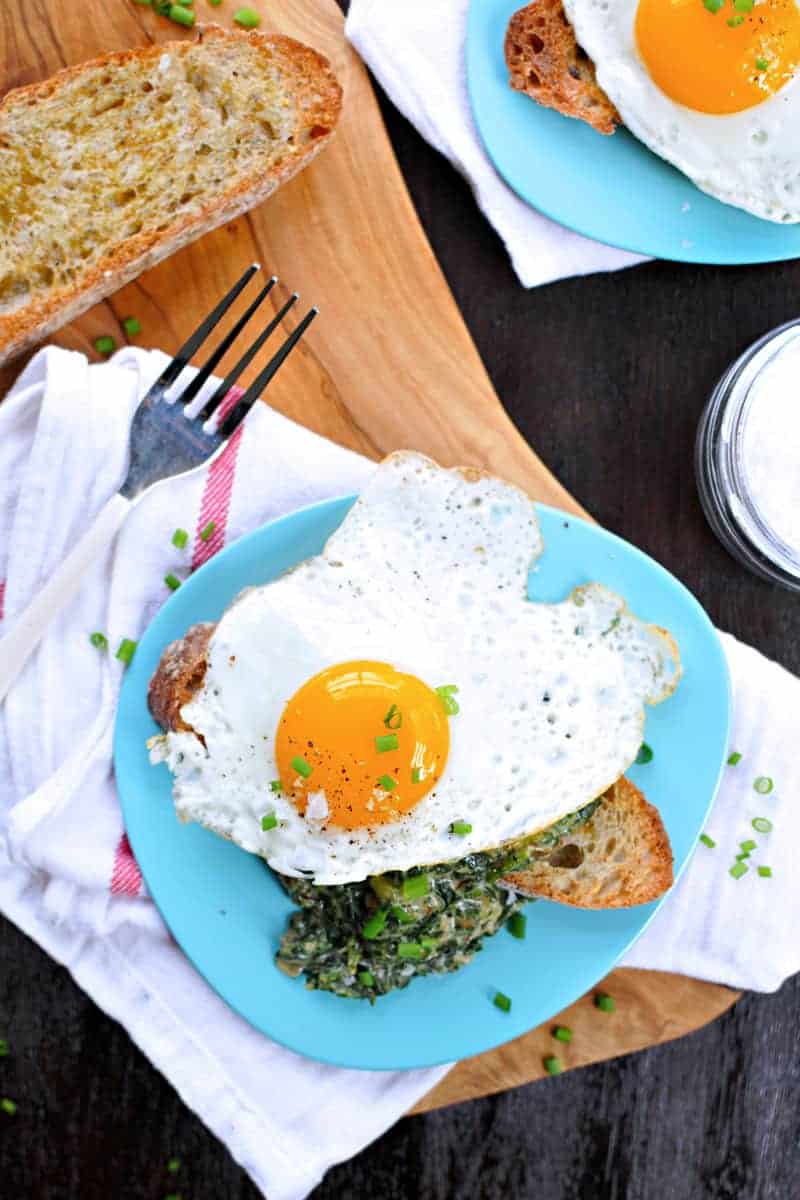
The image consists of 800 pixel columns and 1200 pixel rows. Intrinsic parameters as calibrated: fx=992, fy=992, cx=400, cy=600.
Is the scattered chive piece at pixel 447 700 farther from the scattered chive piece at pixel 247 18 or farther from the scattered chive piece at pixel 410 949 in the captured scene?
the scattered chive piece at pixel 247 18

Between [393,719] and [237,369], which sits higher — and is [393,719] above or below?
below

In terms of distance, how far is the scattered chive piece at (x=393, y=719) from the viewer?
221 cm

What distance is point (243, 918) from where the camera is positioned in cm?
264

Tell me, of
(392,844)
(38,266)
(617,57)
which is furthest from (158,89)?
(392,844)

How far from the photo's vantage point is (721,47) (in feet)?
8.33

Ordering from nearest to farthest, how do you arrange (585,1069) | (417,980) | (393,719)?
(393,719), (417,980), (585,1069)

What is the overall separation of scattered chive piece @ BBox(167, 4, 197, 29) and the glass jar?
5.94ft

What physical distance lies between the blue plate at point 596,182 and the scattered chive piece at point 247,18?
1.94 ft

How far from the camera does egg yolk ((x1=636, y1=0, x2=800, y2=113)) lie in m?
2.51

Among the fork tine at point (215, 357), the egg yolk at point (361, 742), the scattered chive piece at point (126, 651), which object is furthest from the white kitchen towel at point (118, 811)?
the egg yolk at point (361, 742)

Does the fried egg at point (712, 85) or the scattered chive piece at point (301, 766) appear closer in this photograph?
the scattered chive piece at point (301, 766)

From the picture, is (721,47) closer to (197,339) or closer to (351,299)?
(351,299)

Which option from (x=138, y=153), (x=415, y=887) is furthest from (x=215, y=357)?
(x=415, y=887)

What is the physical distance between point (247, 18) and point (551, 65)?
2.77ft
